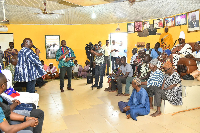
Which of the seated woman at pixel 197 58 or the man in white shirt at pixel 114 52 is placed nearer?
the seated woman at pixel 197 58

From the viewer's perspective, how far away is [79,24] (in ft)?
31.8

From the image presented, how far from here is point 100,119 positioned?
361cm

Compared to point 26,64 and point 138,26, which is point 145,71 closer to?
point 26,64

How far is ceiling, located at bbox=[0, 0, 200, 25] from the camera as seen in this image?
6727mm

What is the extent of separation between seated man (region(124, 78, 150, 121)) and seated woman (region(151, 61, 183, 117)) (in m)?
0.27

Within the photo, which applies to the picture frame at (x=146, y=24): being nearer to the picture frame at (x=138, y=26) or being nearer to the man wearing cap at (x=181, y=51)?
the picture frame at (x=138, y=26)

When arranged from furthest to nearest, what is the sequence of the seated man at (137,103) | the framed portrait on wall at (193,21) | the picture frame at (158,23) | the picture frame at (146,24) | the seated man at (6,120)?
1. the picture frame at (146,24)
2. the picture frame at (158,23)
3. the framed portrait on wall at (193,21)
4. the seated man at (137,103)
5. the seated man at (6,120)

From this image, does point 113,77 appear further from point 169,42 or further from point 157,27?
point 157,27

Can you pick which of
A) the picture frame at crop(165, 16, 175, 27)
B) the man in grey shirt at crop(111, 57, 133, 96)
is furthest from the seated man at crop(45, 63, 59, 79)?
the picture frame at crop(165, 16, 175, 27)

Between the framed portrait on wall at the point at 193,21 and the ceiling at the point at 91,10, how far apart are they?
0.19 meters

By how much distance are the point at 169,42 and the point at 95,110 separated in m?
5.09

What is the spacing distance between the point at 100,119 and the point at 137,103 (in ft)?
2.77

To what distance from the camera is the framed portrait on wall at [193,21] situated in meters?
6.30

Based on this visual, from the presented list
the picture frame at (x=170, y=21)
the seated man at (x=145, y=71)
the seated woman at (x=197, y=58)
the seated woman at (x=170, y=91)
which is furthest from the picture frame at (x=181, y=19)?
the seated woman at (x=170, y=91)
